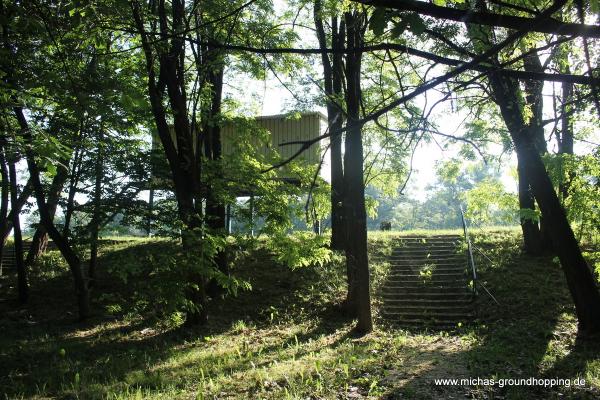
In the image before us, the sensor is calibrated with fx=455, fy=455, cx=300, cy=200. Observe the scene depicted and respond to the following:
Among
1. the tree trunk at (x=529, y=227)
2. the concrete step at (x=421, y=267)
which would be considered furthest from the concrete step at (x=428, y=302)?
the tree trunk at (x=529, y=227)

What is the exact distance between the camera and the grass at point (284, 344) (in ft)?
17.9

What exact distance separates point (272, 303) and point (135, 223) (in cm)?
477

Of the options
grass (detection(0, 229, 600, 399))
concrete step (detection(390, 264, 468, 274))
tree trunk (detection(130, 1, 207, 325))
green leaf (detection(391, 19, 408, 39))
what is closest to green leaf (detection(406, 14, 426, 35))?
green leaf (detection(391, 19, 408, 39))

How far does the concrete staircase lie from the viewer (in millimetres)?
10922

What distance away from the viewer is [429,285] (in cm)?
1261

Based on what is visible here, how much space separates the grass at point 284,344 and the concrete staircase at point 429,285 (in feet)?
1.42

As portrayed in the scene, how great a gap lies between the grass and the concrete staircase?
0.43 metres

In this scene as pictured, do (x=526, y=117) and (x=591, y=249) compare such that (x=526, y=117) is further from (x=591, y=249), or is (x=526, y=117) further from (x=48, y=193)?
(x=48, y=193)

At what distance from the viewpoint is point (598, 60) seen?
5035 millimetres

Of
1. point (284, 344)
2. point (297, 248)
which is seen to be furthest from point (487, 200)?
point (284, 344)

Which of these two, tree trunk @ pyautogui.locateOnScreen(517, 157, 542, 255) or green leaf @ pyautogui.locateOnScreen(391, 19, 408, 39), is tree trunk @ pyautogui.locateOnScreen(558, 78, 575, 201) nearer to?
tree trunk @ pyautogui.locateOnScreen(517, 157, 542, 255)

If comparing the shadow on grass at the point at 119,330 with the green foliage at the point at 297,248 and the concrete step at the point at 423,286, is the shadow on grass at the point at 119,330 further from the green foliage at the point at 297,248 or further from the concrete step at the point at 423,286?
the concrete step at the point at 423,286

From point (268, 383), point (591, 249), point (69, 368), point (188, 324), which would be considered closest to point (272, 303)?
point (188, 324)

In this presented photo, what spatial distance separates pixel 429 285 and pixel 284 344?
552cm
